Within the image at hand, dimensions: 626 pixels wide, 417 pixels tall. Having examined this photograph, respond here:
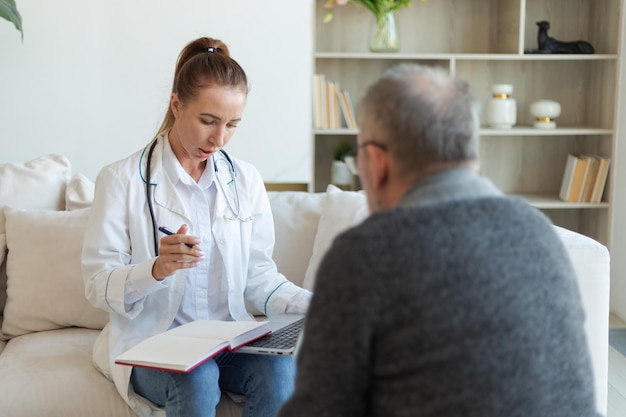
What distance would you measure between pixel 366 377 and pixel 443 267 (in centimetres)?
16

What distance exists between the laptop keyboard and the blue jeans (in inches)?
2.7

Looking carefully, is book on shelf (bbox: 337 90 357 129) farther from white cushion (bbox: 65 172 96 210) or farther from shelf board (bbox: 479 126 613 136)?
white cushion (bbox: 65 172 96 210)

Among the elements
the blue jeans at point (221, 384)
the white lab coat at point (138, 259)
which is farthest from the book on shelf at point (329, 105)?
the blue jeans at point (221, 384)

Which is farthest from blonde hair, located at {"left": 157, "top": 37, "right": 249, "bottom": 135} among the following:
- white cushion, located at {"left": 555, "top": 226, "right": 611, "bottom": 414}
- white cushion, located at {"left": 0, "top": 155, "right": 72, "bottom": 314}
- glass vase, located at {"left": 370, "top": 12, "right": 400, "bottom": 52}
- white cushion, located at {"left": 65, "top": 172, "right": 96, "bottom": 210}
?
glass vase, located at {"left": 370, "top": 12, "right": 400, "bottom": 52}

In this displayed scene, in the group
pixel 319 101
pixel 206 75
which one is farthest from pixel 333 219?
pixel 319 101

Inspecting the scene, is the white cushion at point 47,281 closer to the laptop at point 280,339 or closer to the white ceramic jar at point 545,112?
the laptop at point 280,339

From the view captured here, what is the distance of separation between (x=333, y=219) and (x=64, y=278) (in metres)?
0.76

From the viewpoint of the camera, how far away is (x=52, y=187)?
8.73 feet

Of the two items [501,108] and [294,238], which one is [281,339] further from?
[501,108]

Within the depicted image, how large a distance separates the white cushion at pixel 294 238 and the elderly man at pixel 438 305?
1.44m

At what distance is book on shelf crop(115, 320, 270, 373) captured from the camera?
165cm

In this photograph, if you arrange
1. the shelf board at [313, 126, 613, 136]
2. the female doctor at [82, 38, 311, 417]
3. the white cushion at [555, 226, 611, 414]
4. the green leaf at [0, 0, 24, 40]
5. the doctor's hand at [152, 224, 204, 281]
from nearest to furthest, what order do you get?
the doctor's hand at [152, 224, 204, 281] < the female doctor at [82, 38, 311, 417] < the white cushion at [555, 226, 611, 414] < the green leaf at [0, 0, 24, 40] < the shelf board at [313, 126, 613, 136]

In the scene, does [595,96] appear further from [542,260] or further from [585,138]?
[542,260]

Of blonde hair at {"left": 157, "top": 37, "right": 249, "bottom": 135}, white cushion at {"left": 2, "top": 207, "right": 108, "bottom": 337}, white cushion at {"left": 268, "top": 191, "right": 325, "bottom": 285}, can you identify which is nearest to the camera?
blonde hair at {"left": 157, "top": 37, "right": 249, "bottom": 135}
